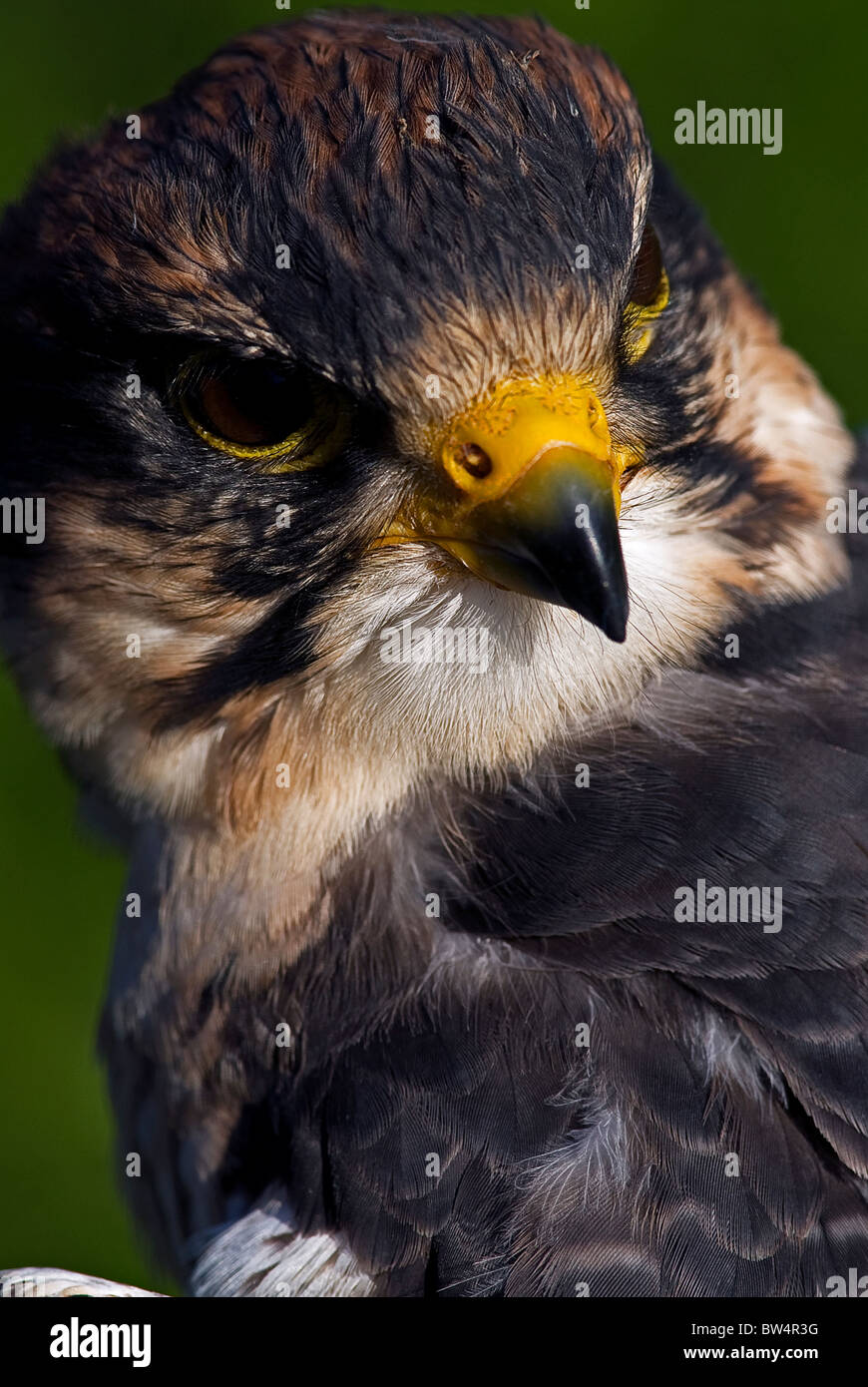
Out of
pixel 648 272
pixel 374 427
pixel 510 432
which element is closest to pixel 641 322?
pixel 648 272

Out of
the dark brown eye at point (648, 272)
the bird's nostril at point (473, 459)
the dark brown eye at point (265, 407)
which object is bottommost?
the bird's nostril at point (473, 459)

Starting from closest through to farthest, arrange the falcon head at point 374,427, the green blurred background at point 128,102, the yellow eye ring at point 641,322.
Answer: the falcon head at point 374,427 → the yellow eye ring at point 641,322 → the green blurred background at point 128,102

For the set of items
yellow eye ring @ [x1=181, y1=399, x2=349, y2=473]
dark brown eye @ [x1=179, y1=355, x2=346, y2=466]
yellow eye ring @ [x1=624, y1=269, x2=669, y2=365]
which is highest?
yellow eye ring @ [x1=624, y1=269, x2=669, y2=365]

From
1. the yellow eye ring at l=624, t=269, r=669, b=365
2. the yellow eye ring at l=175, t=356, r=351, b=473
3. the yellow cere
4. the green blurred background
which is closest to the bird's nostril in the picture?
the yellow cere

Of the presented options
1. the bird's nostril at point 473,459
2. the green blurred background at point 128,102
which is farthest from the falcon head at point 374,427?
the green blurred background at point 128,102

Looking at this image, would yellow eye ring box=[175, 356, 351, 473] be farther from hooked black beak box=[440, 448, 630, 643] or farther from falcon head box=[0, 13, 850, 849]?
hooked black beak box=[440, 448, 630, 643]

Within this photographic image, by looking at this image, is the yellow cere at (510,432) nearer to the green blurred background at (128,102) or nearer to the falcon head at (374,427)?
the falcon head at (374,427)
